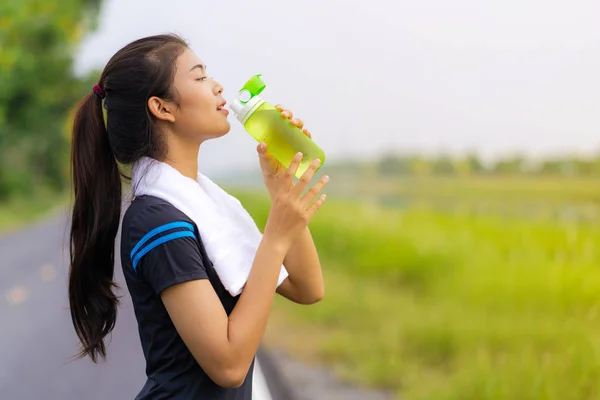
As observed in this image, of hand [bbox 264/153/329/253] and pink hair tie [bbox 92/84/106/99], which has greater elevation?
pink hair tie [bbox 92/84/106/99]

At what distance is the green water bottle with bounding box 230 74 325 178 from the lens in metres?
2.02

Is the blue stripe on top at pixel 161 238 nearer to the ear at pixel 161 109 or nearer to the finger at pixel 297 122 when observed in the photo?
the ear at pixel 161 109

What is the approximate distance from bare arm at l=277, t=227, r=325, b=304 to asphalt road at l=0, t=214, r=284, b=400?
2.90 feet

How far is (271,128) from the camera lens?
2072 mm

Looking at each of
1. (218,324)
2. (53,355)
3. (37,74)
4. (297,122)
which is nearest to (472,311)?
(53,355)

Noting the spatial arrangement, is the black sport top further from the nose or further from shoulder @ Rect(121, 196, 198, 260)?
the nose

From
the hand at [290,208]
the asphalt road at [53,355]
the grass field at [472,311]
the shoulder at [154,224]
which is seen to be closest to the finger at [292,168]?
the hand at [290,208]

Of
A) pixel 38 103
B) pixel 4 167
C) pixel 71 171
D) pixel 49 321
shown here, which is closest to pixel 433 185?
pixel 49 321

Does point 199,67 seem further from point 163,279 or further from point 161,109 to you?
point 163,279

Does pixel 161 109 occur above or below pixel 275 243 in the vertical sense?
above

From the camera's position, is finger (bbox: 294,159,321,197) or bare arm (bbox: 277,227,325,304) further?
bare arm (bbox: 277,227,325,304)

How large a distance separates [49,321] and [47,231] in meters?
13.8

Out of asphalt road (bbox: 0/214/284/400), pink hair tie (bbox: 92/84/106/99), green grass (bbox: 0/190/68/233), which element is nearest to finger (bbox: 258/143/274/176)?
pink hair tie (bbox: 92/84/106/99)

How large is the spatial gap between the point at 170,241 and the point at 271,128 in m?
0.44
